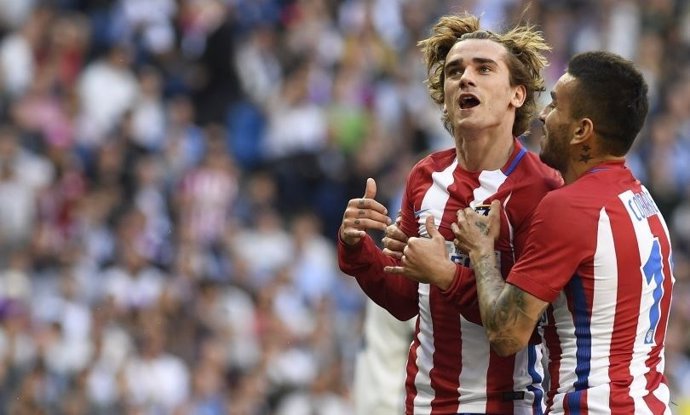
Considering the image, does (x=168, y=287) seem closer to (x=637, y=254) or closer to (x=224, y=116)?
(x=224, y=116)

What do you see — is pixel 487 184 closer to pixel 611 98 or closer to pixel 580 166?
pixel 580 166

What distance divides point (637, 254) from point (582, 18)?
11.6 meters

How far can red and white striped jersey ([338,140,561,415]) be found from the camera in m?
5.03

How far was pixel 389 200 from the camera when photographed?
13141mm

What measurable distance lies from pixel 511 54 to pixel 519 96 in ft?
0.50

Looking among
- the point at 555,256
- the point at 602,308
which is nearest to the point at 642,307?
the point at 602,308

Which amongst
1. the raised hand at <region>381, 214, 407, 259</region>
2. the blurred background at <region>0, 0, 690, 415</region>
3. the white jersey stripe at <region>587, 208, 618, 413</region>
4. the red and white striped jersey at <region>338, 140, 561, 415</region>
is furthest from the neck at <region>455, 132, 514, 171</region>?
the blurred background at <region>0, 0, 690, 415</region>

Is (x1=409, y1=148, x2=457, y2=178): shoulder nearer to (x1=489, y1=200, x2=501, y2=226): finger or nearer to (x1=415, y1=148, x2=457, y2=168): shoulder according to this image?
(x1=415, y1=148, x2=457, y2=168): shoulder

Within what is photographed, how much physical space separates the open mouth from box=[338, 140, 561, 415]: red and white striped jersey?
235 millimetres

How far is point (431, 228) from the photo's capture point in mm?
4973

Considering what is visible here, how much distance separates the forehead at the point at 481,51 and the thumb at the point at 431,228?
62cm

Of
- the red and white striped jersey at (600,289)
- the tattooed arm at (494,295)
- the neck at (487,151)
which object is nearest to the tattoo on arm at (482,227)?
the tattooed arm at (494,295)

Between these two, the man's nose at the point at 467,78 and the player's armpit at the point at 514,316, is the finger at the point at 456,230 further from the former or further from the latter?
the man's nose at the point at 467,78

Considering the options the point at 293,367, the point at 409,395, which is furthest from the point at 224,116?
the point at 409,395
